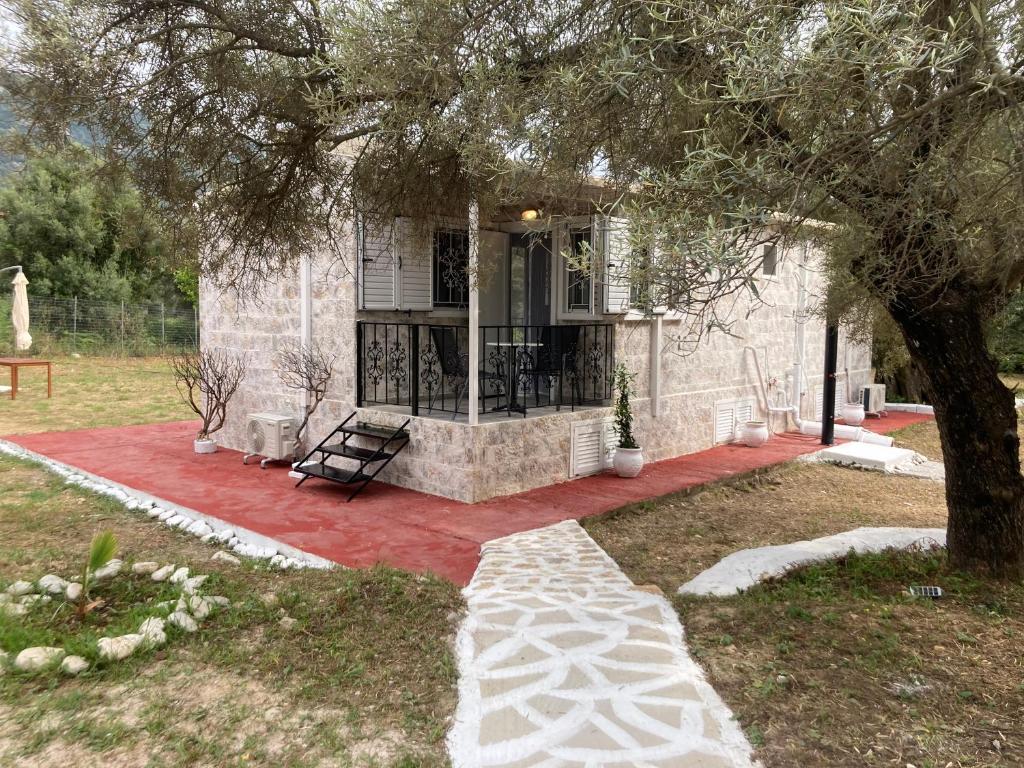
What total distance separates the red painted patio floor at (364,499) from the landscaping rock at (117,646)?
2.02m

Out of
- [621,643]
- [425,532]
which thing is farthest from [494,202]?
[621,643]

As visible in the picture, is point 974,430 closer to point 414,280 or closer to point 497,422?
point 497,422

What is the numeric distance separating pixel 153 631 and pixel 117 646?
0.74 feet

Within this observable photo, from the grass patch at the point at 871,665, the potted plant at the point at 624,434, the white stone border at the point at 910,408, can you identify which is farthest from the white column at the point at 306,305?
the white stone border at the point at 910,408

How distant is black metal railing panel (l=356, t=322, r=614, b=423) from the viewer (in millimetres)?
8734

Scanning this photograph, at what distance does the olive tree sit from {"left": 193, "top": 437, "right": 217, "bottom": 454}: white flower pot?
4.56m

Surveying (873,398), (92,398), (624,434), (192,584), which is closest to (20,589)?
(192,584)

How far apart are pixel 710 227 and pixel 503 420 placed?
17.1ft

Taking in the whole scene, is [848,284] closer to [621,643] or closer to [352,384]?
[621,643]

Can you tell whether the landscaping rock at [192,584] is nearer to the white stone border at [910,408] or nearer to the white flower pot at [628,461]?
the white flower pot at [628,461]

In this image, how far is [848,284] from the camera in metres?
7.06

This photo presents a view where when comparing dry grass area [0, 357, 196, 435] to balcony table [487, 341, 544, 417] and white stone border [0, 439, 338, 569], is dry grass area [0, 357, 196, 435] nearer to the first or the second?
white stone border [0, 439, 338, 569]

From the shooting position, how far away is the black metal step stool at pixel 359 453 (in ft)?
26.0

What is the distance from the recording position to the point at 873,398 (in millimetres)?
15391
